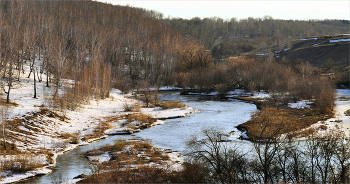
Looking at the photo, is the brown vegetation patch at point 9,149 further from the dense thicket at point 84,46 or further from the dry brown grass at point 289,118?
the dry brown grass at point 289,118

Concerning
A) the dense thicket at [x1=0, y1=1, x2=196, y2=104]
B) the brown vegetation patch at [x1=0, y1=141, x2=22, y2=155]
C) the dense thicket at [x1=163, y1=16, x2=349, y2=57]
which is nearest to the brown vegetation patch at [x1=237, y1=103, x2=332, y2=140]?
the brown vegetation patch at [x1=0, y1=141, x2=22, y2=155]

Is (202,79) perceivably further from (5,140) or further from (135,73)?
(5,140)

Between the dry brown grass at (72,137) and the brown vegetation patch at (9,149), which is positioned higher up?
the brown vegetation patch at (9,149)

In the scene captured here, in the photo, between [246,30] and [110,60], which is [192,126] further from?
[246,30]

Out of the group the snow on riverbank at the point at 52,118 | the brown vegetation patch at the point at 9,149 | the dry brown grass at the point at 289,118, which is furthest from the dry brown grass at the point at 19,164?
the dry brown grass at the point at 289,118

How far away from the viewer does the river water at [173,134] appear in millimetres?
18527

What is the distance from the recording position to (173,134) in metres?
28.9

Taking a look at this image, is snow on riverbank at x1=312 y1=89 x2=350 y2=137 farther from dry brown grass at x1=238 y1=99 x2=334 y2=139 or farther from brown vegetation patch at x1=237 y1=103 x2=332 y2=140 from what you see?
brown vegetation patch at x1=237 y1=103 x2=332 y2=140

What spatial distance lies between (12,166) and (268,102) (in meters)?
41.2

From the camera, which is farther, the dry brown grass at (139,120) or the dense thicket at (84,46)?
the dense thicket at (84,46)

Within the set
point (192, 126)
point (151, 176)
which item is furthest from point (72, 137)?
point (192, 126)

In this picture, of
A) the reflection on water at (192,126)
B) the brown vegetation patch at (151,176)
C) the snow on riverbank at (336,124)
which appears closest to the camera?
the brown vegetation patch at (151,176)

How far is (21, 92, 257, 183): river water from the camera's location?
1853cm

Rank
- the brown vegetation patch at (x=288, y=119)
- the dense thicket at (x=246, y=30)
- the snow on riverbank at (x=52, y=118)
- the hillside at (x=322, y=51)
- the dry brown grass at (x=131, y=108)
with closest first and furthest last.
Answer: the snow on riverbank at (x=52, y=118) → the brown vegetation patch at (x=288, y=119) → the dry brown grass at (x=131, y=108) → the hillside at (x=322, y=51) → the dense thicket at (x=246, y=30)
